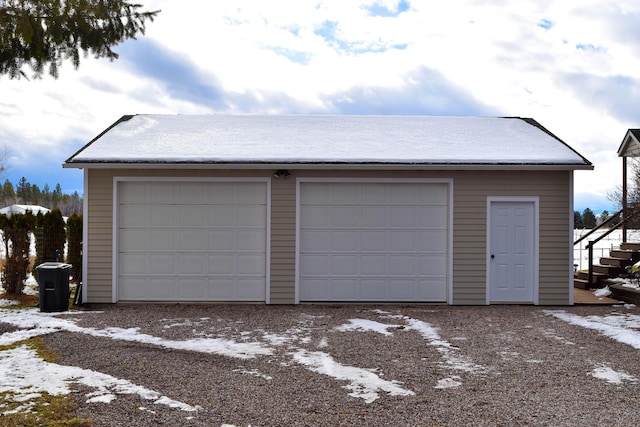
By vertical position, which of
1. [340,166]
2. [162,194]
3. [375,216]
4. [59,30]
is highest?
[59,30]

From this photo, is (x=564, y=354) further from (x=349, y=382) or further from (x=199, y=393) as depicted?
(x=199, y=393)

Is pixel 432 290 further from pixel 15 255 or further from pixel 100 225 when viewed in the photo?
pixel 15 255

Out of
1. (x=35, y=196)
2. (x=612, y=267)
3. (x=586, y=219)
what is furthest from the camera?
(x=35, y=196)

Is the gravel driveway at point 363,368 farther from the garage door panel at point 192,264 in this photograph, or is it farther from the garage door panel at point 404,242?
the garage door panel at point 404,242

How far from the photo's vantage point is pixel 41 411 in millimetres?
4684

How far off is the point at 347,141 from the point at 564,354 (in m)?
6.12

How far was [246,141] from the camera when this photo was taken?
11461 millimetres

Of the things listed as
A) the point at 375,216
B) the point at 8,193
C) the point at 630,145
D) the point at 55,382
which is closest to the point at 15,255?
the point at 55,382

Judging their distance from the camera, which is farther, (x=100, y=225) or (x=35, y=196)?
(x=35, y=196)

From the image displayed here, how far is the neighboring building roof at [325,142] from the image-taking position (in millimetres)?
10234

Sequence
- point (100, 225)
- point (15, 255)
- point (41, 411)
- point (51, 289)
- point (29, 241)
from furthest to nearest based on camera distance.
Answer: point (29, 241) → point (15, 255) → point (100, 225) → point (51, 289) → point (41, 411)

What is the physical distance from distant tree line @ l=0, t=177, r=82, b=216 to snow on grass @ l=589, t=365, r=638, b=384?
197 feet

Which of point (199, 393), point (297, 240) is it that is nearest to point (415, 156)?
point (297, 240)

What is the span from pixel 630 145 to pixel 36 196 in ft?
224
